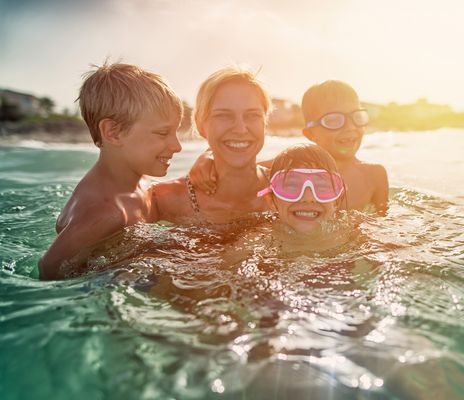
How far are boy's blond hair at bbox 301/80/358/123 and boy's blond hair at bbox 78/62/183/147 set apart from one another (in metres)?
1.93

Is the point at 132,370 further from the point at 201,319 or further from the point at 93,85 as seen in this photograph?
the point at 93,85

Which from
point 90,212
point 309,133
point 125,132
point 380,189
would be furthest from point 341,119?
point 90,212

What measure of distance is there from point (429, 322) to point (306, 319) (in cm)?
66

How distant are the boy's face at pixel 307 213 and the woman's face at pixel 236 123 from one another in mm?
820

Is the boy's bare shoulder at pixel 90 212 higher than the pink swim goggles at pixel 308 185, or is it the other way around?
the pink swim goggles at pixel 308 185

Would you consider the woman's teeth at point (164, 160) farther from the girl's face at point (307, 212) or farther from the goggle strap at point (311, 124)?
the goggle strap at point (311, 124)

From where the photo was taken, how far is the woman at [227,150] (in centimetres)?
428

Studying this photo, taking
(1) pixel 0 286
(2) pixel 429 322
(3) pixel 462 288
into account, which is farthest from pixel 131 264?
(3) pixel 462 288

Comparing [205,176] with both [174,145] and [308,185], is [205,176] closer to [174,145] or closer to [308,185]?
[174,145]

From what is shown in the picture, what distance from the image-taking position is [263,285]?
281 centimetres

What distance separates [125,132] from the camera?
3.92m

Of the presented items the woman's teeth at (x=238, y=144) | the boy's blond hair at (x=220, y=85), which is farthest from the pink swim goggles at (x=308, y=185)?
the boy's blond hair at (x=220, y=85)

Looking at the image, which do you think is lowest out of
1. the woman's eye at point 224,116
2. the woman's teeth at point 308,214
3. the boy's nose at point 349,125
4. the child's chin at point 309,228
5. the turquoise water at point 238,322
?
the turquoise water at point 238,322

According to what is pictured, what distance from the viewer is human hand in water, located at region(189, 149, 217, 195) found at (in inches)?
182
